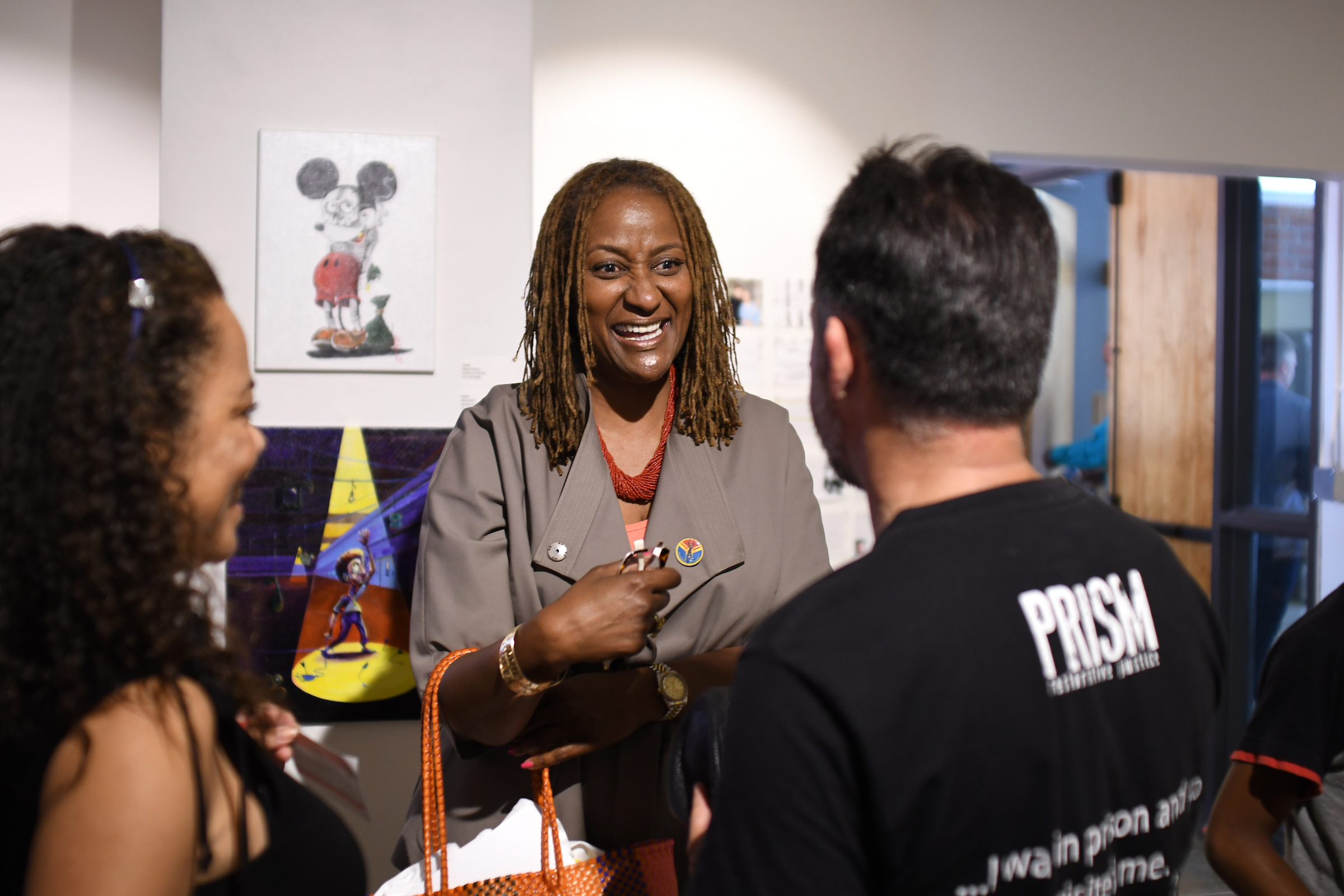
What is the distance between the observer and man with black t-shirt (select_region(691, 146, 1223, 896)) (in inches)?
31.3

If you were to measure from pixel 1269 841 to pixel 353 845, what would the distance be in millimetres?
1518

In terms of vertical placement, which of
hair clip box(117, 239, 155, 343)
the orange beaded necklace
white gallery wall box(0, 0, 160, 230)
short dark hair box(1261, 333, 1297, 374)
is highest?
white gallery wall box(0, 0, 160, 230)

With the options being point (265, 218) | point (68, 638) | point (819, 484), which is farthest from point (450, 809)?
point (819, 484)

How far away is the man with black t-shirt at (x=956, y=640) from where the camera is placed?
0.79 meters

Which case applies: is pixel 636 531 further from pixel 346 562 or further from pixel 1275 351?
pixel 1275 351

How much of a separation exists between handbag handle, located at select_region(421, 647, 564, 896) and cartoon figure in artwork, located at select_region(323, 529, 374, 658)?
1046 mm

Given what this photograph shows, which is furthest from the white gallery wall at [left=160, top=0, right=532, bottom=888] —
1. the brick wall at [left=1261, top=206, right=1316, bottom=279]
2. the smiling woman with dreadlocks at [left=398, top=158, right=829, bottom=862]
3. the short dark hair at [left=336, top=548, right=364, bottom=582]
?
the brick wall at [left=1261, top=206, right=1316, bottom=279]

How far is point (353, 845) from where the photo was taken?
1.07 meters

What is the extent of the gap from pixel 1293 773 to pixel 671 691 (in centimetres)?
104

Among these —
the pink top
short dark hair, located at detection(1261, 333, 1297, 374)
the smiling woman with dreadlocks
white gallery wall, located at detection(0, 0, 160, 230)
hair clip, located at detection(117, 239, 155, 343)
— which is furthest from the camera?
short dark hair, located at detection(1261, 333, 1297, 374)

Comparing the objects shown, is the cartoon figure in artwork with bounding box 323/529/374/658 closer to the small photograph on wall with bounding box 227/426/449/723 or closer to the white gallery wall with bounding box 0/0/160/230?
the small photograph on wall with bounding box 227/426/449/723

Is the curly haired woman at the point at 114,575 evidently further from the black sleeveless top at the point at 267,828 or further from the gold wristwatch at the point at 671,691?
the gold wristwatch at the point at 671,691

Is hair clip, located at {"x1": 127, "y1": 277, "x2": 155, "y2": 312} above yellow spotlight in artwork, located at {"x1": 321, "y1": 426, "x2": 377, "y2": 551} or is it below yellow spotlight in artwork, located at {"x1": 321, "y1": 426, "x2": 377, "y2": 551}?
above

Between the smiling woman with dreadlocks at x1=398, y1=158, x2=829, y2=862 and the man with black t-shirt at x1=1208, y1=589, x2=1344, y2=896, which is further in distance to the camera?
the man with black t-shirt at x1=1208, y1=589, x2=1344, y2=896
